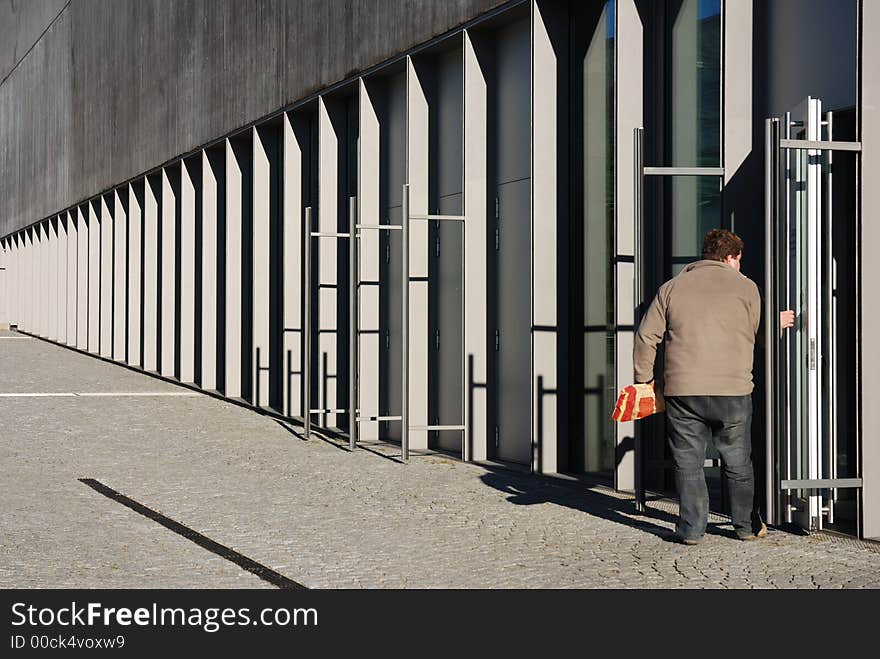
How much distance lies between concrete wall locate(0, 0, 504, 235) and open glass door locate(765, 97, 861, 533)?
4.64m

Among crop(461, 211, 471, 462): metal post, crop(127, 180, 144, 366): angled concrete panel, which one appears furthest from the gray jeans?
crop(127, 180, 144, 366): angled concrete panel

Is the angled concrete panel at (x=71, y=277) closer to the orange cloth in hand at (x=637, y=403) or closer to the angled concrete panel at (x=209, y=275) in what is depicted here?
the angled concrete panel at (x=209, y=275)

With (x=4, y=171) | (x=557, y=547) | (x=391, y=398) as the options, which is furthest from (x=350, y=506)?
(x=4, y=171)

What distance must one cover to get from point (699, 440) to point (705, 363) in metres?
0.45

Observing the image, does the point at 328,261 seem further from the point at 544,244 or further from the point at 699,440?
the point at 699,440

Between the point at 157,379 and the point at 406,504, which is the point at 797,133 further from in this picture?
the point at 157,379

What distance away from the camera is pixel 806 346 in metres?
8.78

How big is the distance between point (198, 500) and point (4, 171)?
36.9 meters

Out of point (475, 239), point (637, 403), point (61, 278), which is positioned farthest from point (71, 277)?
point (637, 403)

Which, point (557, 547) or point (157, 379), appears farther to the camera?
point (157, 379)

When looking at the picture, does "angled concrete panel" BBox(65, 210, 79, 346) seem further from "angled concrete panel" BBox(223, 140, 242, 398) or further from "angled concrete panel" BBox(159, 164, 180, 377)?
"angled concrete panel" BBox(223, 140, 242, 398)

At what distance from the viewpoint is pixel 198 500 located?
10.3 m

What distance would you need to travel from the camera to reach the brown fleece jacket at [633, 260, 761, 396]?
26.7ft

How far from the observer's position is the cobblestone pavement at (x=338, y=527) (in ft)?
24.1
